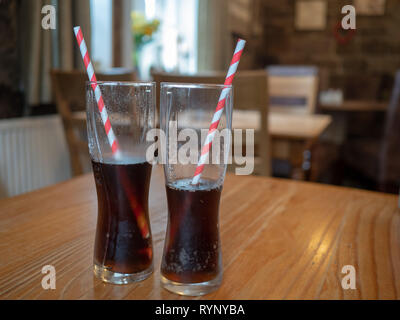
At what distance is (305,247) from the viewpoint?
60 cm

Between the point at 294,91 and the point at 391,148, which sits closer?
the point at 391,148

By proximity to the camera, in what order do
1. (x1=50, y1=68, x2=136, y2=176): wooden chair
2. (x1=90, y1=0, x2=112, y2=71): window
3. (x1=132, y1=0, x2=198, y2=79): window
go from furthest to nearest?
1. (x1=132, y1=0, x2=198, y2=79): window
2. (x1=90, y1=0, x2=112, y2=71): window
3. (x1=50, y1=68, x2=136, y2=176): wooden chair

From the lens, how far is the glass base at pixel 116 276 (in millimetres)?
471

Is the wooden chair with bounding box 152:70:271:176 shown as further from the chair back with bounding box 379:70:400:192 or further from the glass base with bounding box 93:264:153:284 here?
the chair back with bounding box 379:70:400:192

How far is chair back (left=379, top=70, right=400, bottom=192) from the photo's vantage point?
8.04 ft

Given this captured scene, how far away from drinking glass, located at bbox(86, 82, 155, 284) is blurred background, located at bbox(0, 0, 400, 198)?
99cm

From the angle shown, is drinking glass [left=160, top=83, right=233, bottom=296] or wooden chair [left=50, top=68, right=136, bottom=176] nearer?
drinking glass [left=160, top=83, right=233, bottom=296]

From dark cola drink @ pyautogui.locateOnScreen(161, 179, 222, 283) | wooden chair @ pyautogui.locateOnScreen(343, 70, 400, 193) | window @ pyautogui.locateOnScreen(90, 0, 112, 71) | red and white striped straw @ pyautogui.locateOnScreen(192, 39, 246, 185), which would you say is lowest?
wooden chair @ pyautogui.locateOnScreen(343, 70, 400, 193)

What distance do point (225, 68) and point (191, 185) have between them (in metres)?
3.81

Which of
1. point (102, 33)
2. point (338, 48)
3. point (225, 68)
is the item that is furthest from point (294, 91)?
point (338, 48)

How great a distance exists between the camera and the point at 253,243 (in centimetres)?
61

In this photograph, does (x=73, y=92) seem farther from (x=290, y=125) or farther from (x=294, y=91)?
(x=294, y=91)

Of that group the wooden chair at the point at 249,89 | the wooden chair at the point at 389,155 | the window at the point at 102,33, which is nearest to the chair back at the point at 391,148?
the wooden chair at the point at 389,155

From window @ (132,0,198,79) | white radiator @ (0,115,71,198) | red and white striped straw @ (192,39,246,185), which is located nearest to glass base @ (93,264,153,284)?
red and white striped straw @ (192,39,246,185)
